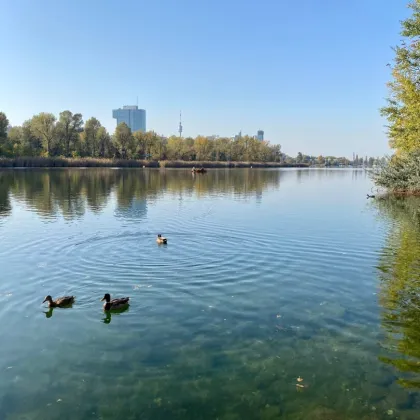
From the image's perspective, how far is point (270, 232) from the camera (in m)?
22.2

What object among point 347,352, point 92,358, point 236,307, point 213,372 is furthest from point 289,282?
point 92,358

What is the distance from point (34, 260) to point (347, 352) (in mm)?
12786

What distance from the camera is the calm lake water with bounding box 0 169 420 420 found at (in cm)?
722

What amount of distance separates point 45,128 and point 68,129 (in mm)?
8348

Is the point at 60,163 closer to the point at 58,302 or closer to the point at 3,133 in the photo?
the point at 3,133

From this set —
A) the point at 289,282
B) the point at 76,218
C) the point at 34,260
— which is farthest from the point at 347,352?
the point at 76,218

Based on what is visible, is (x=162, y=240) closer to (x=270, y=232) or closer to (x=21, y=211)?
(x=270, y=232)

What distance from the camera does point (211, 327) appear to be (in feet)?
33.1

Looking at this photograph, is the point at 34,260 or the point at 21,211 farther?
the point at 21,211

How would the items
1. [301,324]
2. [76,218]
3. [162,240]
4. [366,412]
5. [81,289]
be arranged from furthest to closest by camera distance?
1. [76,218]
2. [162,240]
3. [81,289]
4. [301,324]
5. [366,412]

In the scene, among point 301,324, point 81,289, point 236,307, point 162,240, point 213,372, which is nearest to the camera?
point 213,372

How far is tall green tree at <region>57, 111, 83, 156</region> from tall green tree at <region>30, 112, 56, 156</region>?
216 centimetres

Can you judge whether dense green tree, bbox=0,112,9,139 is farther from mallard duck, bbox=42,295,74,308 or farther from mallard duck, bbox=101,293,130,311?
mallard duck, bbox=101,293,130,311

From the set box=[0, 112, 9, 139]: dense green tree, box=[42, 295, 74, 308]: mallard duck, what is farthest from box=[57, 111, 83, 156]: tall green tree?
box=[42, 295, 74, 308]: mallard duck
